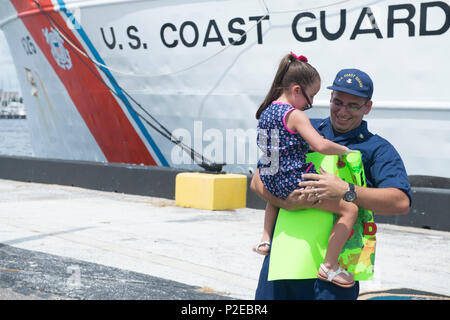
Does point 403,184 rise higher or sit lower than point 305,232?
higher

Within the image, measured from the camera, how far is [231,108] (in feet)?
30.6

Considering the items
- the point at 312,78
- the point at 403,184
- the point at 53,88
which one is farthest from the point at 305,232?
the point at 53,88

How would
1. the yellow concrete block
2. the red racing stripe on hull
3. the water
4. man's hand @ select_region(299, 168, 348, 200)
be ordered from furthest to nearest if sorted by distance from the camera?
the water, the red racing stripe on hull, the yellow concrete block, man's hand @ select_region(299, 168, 348, 200)

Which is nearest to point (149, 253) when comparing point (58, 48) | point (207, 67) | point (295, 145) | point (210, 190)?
point (210, 190)

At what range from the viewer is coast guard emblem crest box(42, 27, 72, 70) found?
1124 cm

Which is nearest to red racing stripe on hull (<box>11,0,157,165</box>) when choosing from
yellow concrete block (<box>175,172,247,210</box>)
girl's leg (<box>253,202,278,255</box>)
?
yellow concrete block (<box>175,172,247,210</box>)

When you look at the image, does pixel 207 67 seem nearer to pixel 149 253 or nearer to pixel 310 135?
pixel 149 253

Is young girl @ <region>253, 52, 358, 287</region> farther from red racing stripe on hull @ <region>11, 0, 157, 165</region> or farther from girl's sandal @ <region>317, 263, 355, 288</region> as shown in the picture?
red racing stripe on hull @ <region>11, 0, 157, 165</region>

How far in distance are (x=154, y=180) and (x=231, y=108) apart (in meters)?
1.53

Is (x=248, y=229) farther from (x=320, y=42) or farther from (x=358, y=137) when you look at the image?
(x=358, y=137)

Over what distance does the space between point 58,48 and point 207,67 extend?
3.15 meters

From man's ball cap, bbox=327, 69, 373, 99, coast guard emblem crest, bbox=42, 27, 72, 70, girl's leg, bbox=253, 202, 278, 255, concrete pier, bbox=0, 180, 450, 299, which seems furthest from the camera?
coast guard emblem crest, bbox=42, 27, 72, 70

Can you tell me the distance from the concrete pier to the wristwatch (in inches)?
86.0

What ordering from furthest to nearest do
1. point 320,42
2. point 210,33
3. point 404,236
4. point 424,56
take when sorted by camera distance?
1. point 210,33
2. point 320,42
3. point 424,56
4. point 404,236
